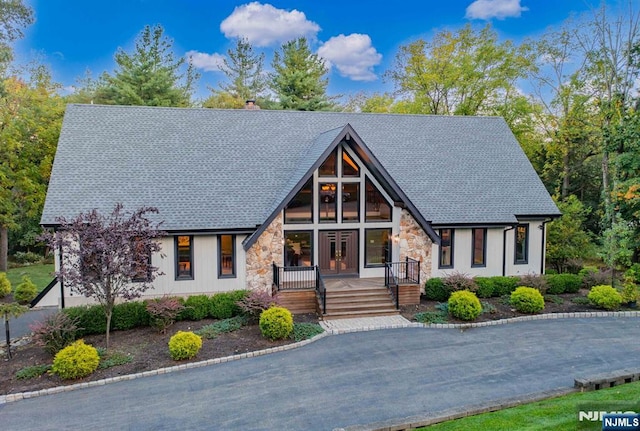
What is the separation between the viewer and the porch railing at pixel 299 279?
14359 millimetres

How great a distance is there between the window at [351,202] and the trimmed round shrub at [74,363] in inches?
370

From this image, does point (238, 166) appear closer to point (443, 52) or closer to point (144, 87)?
point (144, 87)

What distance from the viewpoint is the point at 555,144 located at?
27.8m

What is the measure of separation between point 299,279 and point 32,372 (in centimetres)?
826

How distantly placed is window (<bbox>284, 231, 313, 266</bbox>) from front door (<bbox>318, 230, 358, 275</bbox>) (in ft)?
1.48

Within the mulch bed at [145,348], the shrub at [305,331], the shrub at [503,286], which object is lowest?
the mulch bed at [145,348]

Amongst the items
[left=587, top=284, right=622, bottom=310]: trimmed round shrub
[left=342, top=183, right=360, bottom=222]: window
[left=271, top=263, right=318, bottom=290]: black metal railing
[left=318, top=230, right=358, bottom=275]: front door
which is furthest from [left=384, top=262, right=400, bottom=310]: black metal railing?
[left=587, top=284, right=622, bottom=310]: trimmed round shrub

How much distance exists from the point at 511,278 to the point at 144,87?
26.7 m

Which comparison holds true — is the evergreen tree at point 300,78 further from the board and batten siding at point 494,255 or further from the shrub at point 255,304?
the shrub at point 255,304

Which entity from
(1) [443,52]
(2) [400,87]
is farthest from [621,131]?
(2) [400,87]

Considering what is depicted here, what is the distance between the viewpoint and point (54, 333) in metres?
10.9

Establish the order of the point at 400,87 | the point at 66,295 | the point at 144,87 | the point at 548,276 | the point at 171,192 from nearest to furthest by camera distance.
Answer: the point at 66,295, the point at 171,192, the point at 548,276, the point at 144,87, the point at 400,87

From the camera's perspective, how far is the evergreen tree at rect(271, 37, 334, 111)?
35.1 m

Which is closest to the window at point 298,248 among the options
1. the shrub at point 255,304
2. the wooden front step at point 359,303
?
the wooden front step at point 359,303
